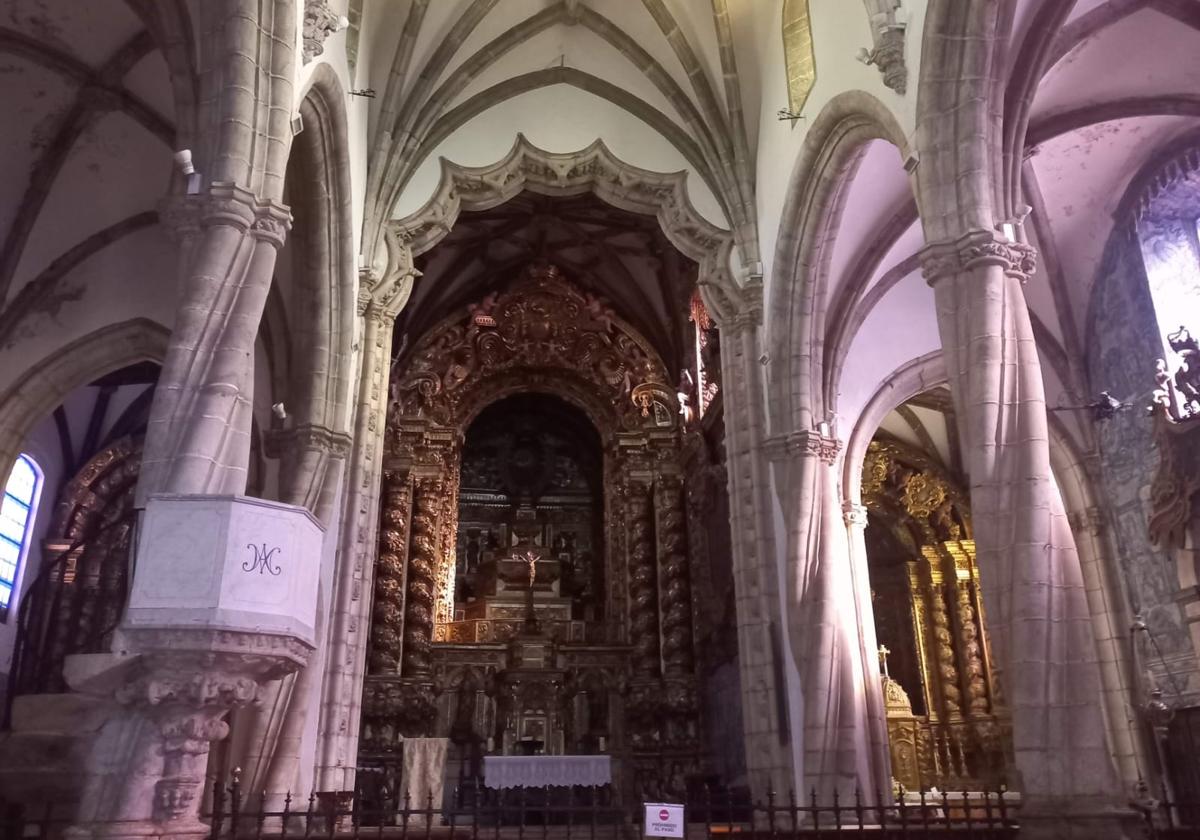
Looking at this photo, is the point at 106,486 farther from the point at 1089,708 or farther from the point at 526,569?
the point at 1089,708

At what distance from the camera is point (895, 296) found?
1427 centimetres

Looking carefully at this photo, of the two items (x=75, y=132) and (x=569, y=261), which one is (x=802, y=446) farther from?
(x=75, y=132)

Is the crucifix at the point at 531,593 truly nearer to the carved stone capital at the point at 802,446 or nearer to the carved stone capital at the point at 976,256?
the carved stone capital at the point at 802,446

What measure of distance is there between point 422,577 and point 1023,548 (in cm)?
1256

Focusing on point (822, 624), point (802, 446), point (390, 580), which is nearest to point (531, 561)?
point (390, 580)

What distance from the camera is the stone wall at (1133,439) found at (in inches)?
452

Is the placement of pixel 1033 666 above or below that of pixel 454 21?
below

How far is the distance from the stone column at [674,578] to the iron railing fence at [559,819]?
2.76 metres

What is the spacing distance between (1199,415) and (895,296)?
458 centimetres

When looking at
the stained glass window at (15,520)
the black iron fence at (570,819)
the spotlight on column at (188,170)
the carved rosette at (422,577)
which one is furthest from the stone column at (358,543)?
the stained glass window at (15,520)

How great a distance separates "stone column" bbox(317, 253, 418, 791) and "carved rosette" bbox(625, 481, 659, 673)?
6.96m

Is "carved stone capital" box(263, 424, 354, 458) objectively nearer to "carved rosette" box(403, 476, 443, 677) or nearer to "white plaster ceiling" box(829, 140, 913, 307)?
"white plaster ceiling" box(829, 140, 913, 307)

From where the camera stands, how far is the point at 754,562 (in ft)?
37.2

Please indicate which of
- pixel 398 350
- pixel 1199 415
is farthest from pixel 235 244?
pixel 398 350
